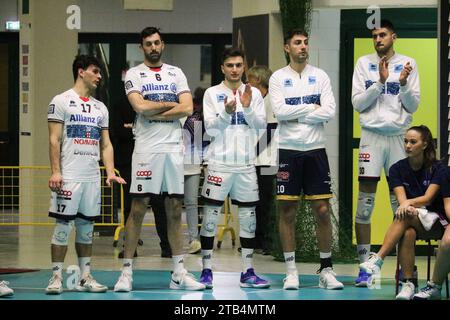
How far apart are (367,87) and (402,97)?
1.17 feet

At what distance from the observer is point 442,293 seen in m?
8.89

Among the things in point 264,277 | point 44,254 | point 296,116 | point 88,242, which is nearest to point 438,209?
point 296,116

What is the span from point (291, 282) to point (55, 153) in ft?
7.52

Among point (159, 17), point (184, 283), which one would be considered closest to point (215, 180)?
point (184, 283)

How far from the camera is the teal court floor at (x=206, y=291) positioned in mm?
8461

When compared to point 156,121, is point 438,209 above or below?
below

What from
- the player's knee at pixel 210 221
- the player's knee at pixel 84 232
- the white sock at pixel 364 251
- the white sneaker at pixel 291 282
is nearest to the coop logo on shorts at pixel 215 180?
the player's knee at pixel 210 221

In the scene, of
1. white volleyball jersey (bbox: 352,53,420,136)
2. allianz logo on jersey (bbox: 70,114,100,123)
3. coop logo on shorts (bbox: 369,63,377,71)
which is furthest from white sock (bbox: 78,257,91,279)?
coop logo on shorts (bbox: 369,63,377,71)

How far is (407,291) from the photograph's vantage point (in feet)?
27.4

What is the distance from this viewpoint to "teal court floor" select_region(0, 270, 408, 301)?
8461 millimetres

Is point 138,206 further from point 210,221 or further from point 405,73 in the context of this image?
point 405,73

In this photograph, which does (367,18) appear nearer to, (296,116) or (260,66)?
(260,66)

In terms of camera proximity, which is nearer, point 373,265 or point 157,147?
point 373,265

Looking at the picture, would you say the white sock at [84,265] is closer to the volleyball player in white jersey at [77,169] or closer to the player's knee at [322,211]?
the volleyball player in white jersey at [77,169]
